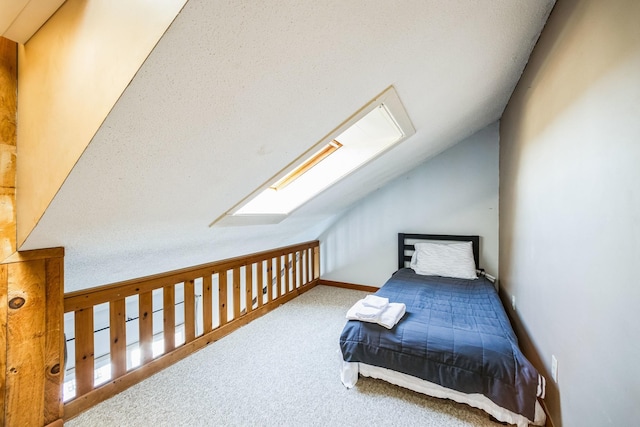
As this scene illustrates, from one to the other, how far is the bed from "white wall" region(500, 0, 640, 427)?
16 centimetres

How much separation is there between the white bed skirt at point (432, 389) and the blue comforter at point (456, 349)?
0.25 ft

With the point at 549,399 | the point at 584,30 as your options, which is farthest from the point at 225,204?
the point at 549,399

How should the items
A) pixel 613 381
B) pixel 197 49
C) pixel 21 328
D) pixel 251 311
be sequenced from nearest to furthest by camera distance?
pixel 197 49 → pixel 613 381 → pixel 21 328 → pixel 251 311

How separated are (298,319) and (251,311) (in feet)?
1.67

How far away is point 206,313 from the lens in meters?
2.38

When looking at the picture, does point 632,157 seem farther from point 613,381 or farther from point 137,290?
point 137,290

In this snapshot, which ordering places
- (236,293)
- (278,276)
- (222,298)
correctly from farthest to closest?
(278,276) < (236,293) < (222,298)

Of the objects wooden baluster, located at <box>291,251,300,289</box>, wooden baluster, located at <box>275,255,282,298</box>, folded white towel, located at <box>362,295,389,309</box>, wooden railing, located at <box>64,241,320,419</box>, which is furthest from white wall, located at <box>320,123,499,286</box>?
folded white towel, located at <box>362,295,389,309</box>

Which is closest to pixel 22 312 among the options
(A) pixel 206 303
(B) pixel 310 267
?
(A) pixel 206 303

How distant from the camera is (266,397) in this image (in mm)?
1709

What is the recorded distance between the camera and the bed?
145 centimetres

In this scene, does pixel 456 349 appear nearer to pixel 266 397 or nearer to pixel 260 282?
pixel 266 397

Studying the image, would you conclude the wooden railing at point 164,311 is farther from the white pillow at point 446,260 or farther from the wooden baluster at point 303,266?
the white pillow at point 446,260

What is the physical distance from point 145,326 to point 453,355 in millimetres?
2096
